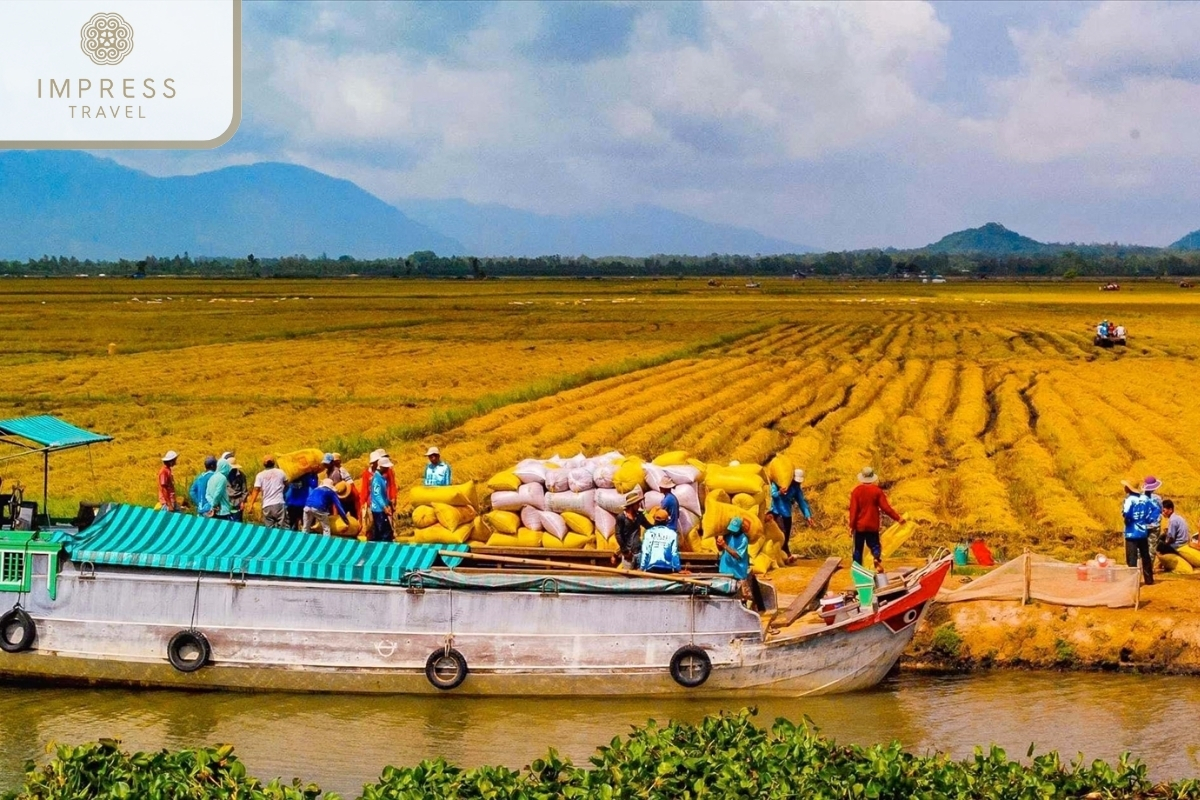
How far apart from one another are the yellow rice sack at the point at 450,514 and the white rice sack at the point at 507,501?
0.43 meters

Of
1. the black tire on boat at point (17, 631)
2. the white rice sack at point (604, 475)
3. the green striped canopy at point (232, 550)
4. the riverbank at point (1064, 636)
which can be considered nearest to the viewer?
the green striped canopy at point (232, 550)

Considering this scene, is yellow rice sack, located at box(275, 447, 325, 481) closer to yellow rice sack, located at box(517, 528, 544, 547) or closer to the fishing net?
yellow rice sack, located at box(517, 528, 544, 547)

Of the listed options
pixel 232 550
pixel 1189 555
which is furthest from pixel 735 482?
pixel 232 550

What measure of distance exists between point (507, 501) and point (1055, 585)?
7196 millimetres

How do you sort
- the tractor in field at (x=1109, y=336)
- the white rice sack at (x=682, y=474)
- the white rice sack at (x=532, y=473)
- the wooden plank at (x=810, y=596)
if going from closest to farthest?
the wooden plank at (x=810, y=596), the white rice sack at (x=682, y=474), the white rice sack at (x=532, y=473), the tractor in field at (x=1109, y=336)

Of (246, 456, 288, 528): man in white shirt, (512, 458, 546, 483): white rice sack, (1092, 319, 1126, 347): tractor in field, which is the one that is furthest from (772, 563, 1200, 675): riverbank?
(1092, 319, 1126, 347): tractor in field

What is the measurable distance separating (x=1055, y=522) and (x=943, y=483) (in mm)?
3487

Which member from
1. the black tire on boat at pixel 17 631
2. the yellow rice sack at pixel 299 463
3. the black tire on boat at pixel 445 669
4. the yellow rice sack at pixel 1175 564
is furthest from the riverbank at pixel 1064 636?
the black tire on boat at pixel 17 631

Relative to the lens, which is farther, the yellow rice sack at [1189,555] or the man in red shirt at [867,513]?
the yellow rice sack at [1189,555]

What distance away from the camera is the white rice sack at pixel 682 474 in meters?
19.0

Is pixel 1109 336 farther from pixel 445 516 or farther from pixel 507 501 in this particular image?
pixel 445 516

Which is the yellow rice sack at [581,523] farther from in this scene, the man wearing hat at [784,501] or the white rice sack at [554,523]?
the man wearing hat at [784,501]

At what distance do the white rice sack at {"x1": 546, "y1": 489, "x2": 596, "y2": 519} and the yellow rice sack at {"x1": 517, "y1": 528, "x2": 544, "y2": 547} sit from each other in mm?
418

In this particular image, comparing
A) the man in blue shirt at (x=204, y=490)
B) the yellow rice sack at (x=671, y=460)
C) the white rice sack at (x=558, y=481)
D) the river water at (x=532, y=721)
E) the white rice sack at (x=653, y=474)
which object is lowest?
the river water at (x=532, y=721)
